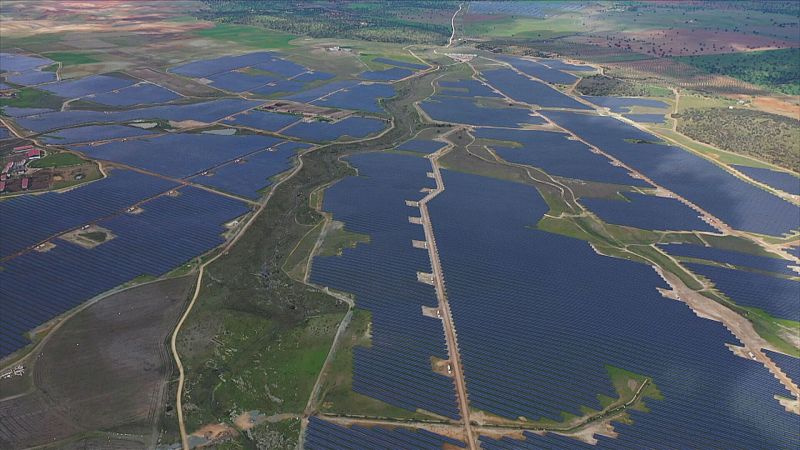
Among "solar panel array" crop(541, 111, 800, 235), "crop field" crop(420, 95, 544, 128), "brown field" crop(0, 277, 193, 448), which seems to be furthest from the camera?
"crop field" crop(420, 95, 544, 128)

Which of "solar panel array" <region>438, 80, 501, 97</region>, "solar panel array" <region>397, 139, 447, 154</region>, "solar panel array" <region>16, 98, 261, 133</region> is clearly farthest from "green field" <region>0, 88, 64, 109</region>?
"solar panel array" <region>438, 80, 501, 97</region>

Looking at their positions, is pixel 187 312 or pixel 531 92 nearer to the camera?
pixel 187 312

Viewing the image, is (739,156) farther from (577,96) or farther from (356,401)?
(356,401)

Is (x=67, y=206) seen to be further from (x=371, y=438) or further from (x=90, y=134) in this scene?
(x=371, y=438)

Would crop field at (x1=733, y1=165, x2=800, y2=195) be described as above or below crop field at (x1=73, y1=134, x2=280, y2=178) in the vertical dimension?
above

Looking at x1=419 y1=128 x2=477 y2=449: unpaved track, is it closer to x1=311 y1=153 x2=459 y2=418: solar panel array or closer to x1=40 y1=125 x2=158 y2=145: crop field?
x1=311 y1=153 x2=459 y2=418: solar panel array

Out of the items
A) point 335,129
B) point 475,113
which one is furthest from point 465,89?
point 335,129

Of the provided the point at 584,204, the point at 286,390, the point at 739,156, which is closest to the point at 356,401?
the point at 286,390
